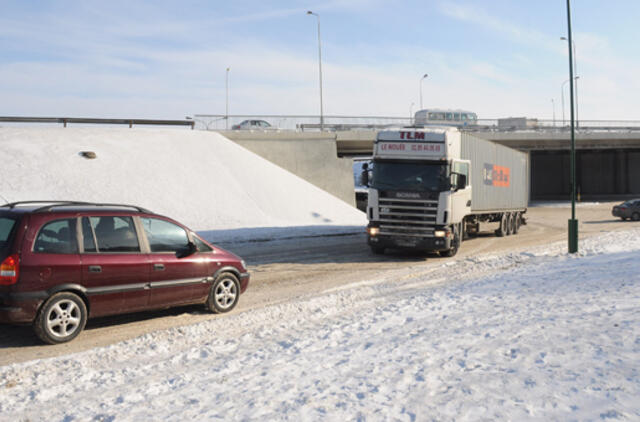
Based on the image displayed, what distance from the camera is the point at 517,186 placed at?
24609 millimetres

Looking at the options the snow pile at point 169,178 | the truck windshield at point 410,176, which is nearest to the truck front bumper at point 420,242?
the truck windshield at point 410,176

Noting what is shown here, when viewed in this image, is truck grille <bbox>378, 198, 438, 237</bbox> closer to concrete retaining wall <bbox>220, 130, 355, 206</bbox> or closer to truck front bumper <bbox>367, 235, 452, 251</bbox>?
truck front bumper <bbox>367, 235, 452, 251</bbox>

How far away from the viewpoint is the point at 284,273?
12.3 metres

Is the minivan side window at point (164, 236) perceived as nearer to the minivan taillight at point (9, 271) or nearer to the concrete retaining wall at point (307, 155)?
the minivan taillight at point (9, 271)

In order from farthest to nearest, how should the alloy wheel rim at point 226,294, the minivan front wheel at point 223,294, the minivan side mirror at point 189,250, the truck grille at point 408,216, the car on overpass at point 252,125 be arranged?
1. the car on overpass at point 252,125
2. the truck grille at point 408,216
3. the alloy wheel rim at point 226,294
4. the minivan front wheel at point 223,294
5. the minivan side mirror at point 189,250

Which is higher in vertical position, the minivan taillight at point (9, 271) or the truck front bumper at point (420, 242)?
the minivan taillight at point (9, 271)

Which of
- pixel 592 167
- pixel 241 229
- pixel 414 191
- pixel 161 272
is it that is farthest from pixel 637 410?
pixel 592 167

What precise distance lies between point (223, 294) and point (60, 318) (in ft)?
8.12

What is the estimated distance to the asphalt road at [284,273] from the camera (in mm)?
6677

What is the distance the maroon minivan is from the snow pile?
11.9 meters

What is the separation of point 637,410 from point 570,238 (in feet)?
38.3

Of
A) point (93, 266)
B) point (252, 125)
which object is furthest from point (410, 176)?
point (252, 125)

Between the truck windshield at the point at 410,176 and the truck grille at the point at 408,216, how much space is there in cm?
39

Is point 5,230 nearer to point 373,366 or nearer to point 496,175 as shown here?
point 373,366
